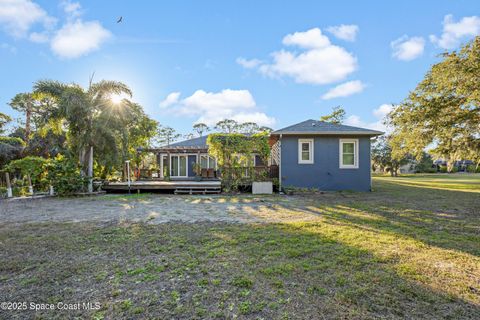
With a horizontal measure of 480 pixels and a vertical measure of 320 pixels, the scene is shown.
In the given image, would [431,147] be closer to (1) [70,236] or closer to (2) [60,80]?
(1) [70,236]

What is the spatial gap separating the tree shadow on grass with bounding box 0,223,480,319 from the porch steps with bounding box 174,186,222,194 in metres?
7.10

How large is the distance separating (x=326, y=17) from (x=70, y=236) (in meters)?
12.5

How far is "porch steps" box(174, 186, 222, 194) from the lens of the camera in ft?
37.1

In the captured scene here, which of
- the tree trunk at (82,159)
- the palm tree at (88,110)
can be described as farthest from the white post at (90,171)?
the tree trunk at (82,159)

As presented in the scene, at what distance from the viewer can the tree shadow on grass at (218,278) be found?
2.04 metres

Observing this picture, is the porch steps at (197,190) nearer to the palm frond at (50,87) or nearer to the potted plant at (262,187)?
the potted plant at (262,187)

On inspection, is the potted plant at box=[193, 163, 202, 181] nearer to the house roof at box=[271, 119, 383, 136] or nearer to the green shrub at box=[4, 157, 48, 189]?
the house roof at box=[271, 119, 383, 136]

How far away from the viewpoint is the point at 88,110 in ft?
35.8

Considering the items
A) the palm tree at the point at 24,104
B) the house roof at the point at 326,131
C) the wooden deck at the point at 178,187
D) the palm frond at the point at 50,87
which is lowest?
the wooden deck at the point at 178,187

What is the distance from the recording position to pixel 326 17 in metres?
10.6

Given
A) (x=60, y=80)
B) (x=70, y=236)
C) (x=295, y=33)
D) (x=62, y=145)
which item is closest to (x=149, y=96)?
(x=60, y=80)

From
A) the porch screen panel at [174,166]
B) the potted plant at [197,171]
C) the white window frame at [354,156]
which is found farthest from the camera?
the porch screen panel at [174,166]

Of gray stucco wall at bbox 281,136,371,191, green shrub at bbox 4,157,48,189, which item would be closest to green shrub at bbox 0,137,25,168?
green shrub at bbox 4,157,48,189

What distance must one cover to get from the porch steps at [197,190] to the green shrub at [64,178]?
4398 mm
